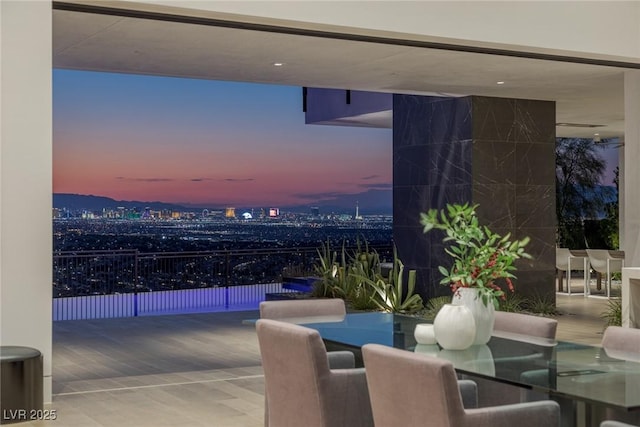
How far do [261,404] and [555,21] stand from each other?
427 cm

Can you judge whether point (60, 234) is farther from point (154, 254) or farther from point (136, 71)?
point (136, 71)

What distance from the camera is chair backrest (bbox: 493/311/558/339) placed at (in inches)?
179

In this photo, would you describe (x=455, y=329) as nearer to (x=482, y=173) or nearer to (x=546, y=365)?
(x=546, y=365)

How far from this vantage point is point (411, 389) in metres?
3.22

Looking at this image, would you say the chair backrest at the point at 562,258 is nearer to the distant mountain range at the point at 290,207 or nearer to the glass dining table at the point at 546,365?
the distant mountain range at the point at 290,207

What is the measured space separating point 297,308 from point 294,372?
4.27 ft

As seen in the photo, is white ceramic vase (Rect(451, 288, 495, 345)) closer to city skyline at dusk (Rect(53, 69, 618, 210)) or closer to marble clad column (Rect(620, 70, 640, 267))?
marble clad column (Rect(620, 70, 640, 267))

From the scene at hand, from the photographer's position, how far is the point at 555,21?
8109mm

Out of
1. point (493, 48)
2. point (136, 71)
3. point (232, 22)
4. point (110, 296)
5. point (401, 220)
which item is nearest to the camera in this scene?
point (232, 22)

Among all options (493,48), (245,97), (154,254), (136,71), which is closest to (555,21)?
(493,48)

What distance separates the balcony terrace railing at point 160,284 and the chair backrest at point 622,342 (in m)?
8.57

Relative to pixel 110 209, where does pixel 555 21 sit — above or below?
above

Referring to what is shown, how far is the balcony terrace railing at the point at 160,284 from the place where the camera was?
12414 mm

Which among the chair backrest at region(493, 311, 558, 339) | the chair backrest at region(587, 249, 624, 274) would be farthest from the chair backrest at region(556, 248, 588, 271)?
the chair backrest at region(493, 311, 558, 339)
